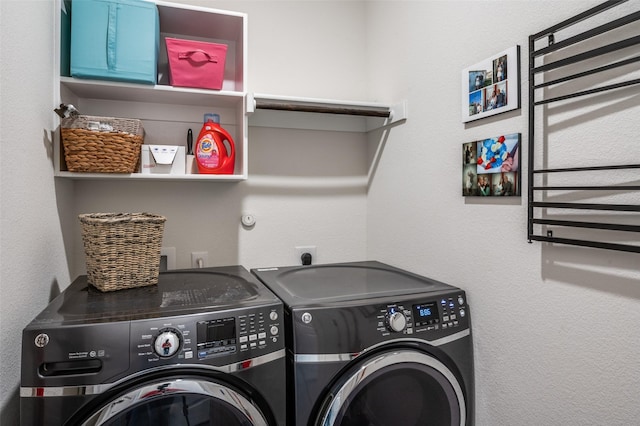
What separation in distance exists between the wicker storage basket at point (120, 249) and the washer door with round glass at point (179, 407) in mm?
478

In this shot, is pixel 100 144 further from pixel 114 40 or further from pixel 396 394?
pixel 396 394

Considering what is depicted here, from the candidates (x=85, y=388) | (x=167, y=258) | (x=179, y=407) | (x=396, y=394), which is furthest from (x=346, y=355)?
(x=167, y=258)

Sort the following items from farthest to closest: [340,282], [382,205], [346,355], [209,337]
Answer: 1. [382,205]
2. [340,282]
3. [346,355]
4. [209,337]

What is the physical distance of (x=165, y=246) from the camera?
1.88 metres

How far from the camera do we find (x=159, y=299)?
127 centimetres

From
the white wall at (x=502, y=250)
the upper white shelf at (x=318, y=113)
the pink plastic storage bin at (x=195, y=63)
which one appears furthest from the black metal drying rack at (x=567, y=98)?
the pink plastic storage bin at (x=195, y=63)

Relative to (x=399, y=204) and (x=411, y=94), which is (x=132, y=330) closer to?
(x=399, y=204)

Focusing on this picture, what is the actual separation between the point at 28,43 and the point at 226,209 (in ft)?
3.45

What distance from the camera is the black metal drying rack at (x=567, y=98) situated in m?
0.89

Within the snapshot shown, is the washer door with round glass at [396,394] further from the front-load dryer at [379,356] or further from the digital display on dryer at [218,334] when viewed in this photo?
the digital display on dryer at [218,334]

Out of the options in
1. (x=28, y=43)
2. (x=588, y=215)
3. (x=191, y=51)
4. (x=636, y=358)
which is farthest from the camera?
(x=191, y=51)

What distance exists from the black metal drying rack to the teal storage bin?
1392mm


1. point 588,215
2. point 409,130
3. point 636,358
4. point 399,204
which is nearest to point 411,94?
point 409,130

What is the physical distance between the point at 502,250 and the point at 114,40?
5.37 ft
